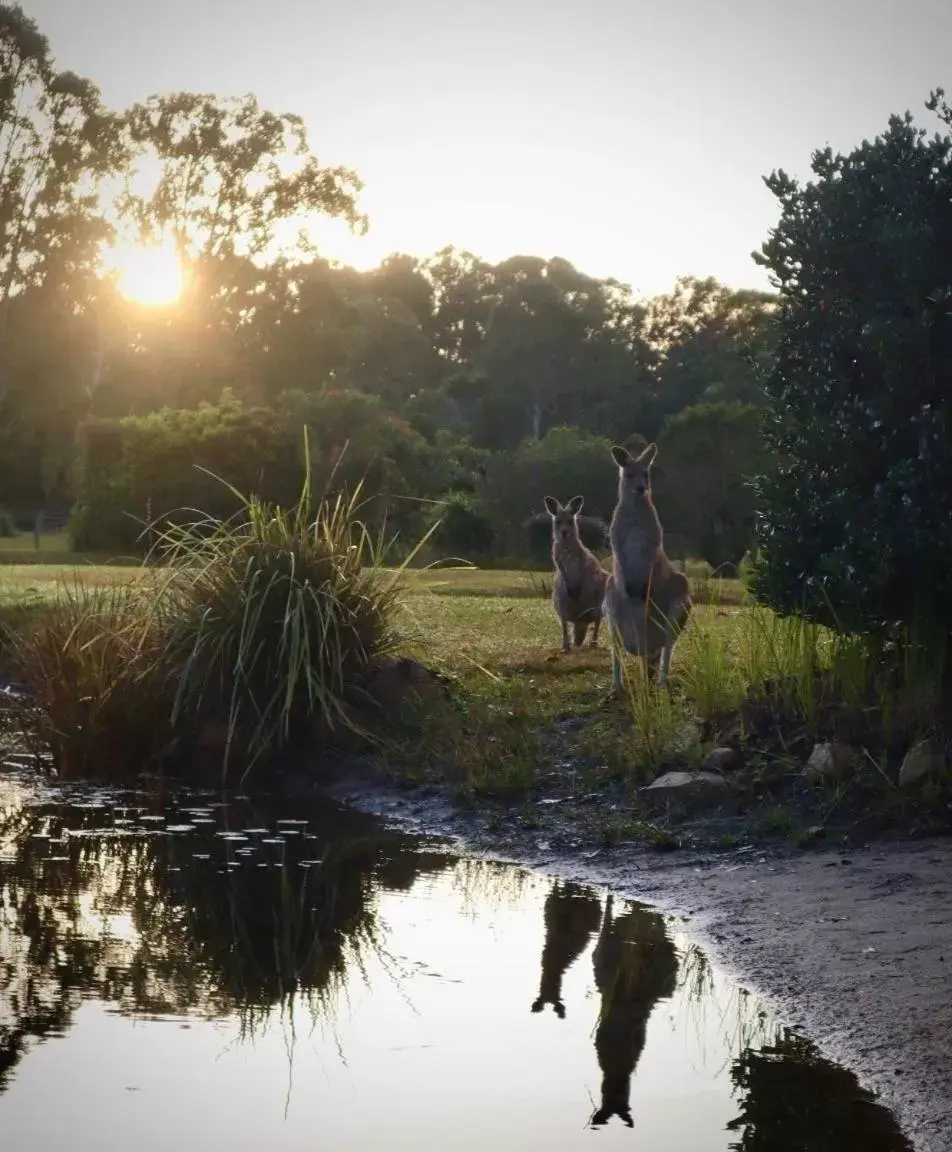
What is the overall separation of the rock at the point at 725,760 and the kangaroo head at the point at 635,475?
10.8 feet

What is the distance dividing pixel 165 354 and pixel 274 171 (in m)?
8.59

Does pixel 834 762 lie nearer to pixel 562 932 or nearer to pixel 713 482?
pixel 562 932

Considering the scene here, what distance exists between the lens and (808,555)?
9.16 meters

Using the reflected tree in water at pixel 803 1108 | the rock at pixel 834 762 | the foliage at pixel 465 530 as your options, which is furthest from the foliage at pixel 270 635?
the foliage at pixel 465 530

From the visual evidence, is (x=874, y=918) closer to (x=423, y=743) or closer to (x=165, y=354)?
(x=423, y=743)

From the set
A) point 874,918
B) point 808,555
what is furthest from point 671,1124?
point 808,555

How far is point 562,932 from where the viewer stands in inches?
268

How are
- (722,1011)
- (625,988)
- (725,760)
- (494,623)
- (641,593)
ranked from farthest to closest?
(494,623) → (641,593) → (725,760) → (625,988) → (722,1011)

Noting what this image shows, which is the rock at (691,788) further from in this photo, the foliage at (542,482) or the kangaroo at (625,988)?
the foliage at (542,482)

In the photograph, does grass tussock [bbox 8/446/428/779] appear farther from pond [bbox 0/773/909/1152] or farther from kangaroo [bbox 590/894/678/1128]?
kangaroo [bbox 590/894/678/1128]

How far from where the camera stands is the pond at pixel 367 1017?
15.0 feet

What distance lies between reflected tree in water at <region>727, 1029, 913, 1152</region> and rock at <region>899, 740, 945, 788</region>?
307cm

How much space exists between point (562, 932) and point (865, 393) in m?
3.93

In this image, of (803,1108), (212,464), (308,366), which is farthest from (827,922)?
(308,366)
